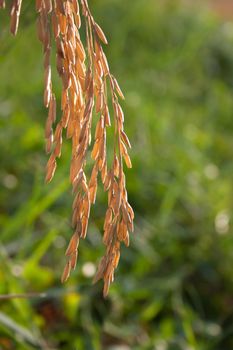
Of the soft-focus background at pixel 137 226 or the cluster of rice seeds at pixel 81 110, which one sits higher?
the cluster of rice seeds at pixel 81 110

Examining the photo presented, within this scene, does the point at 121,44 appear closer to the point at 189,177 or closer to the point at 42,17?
the point at 189,177

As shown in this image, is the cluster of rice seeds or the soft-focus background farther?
the soft-focus background

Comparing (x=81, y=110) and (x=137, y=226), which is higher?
(x=81, y=110)

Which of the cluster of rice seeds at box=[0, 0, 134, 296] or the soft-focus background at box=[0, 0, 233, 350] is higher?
the cluster of rice seeds at box=[0, 0, 134, 296]

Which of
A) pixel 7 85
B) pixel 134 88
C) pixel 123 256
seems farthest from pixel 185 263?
pixel 134 88

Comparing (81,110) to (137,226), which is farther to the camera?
(137,226)

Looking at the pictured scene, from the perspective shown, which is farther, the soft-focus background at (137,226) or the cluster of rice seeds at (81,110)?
the soft-focus background at (137,226)
